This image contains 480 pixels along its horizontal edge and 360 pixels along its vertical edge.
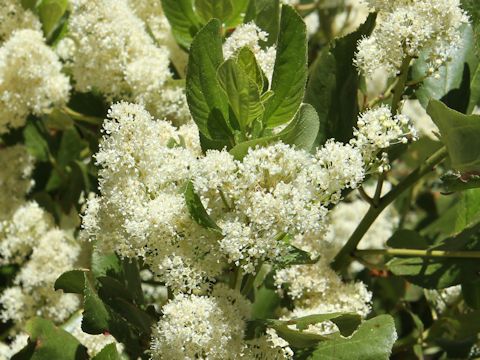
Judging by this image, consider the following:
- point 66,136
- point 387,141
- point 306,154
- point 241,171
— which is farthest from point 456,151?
point 66,136

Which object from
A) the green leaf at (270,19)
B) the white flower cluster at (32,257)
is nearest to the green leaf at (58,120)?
the white flower cluster at (32,257)

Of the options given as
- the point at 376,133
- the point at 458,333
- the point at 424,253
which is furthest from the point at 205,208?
the point at 458,333

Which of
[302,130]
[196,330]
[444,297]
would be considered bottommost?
[444,297]

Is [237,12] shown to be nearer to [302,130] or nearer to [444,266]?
[302,130]

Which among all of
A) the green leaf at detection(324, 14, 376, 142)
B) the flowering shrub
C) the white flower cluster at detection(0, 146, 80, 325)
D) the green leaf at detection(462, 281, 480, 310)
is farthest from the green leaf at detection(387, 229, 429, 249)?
the white flower cluster at detection(0, 146, 80, 325)

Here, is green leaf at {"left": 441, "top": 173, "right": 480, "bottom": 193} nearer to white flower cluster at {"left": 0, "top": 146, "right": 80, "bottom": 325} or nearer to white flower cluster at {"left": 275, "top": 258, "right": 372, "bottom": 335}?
white flower cluster at {"left": 275, "top": 258, "right": 372, "bottom": 335}

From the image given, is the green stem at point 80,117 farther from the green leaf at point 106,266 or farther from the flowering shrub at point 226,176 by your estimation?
the green leaf at point 106,266

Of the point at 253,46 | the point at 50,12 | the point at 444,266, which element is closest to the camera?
the point at 253,46
